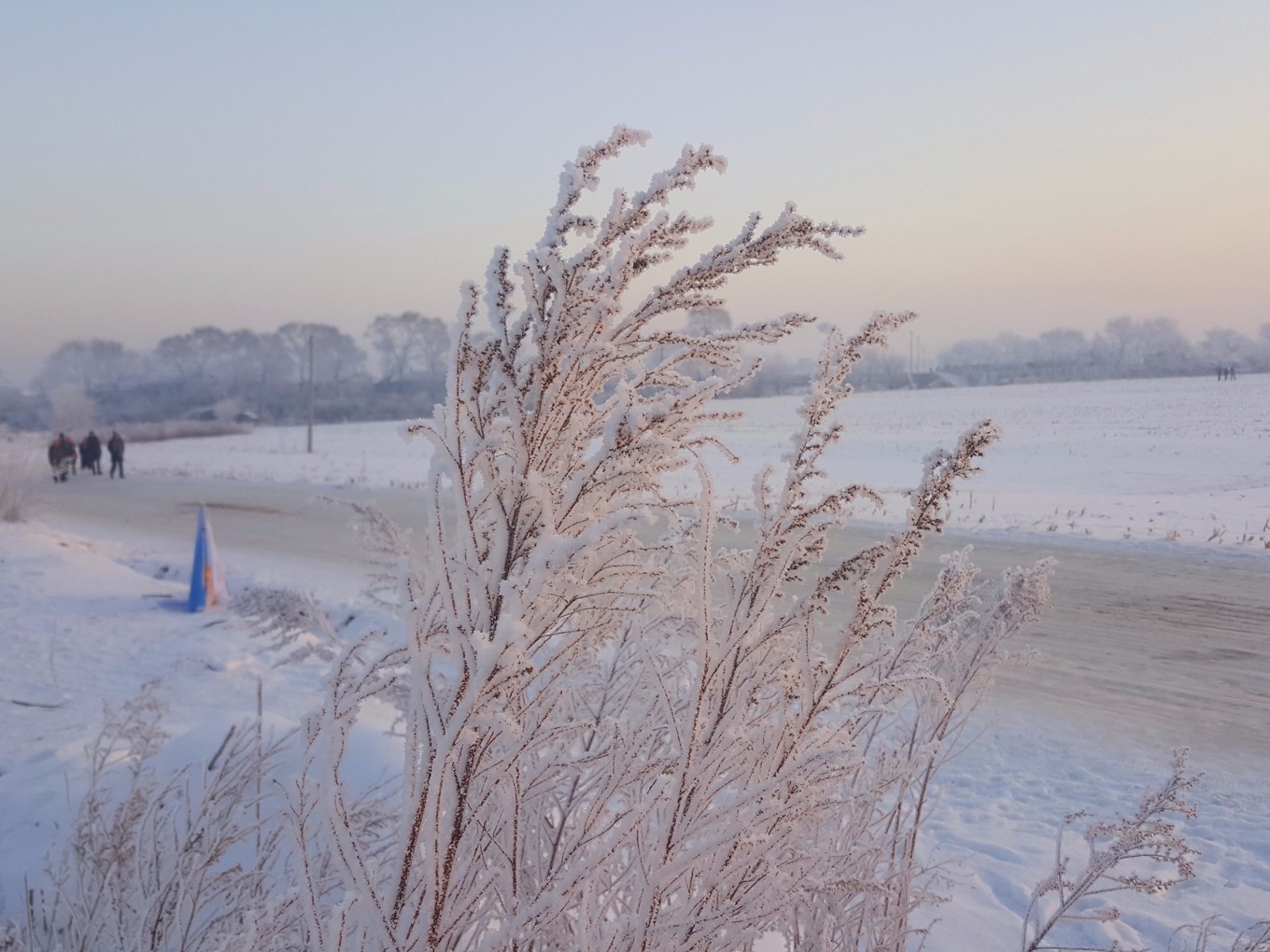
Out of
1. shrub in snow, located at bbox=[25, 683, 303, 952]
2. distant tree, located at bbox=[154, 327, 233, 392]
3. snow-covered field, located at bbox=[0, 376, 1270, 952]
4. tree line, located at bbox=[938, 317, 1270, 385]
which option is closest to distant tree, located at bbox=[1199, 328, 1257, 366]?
tree line, located at bbox=[938, 317, 1270, 385]

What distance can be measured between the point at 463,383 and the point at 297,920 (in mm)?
1622

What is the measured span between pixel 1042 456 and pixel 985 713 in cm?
2179

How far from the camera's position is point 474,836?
5.48 feet

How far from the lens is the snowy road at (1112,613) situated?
6590 millimetres

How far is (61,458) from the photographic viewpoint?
86.8 feet

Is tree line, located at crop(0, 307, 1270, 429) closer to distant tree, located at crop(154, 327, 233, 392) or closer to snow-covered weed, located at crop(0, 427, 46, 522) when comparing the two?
distant tree, located at crop(154, 327, 233, 392)

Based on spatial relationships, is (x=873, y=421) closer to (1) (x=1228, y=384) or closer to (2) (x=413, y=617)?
(1) (x=1228, y=384)

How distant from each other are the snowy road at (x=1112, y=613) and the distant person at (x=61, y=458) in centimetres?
915

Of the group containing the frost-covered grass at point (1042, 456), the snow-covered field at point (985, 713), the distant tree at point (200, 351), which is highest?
the distant tree at point (200, 351)

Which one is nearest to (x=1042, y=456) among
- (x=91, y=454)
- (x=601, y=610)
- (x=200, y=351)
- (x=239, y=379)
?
(x=601, y=610)

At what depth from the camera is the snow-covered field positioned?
430 centimetres

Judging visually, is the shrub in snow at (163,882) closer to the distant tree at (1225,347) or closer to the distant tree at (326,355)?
the distant tree at (1225,347)

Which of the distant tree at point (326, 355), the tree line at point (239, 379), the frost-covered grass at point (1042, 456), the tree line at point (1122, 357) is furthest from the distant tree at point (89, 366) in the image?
the tree line at point (1122, 357)

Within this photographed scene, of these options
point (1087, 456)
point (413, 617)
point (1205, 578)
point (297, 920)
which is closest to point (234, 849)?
point (297, 920)
